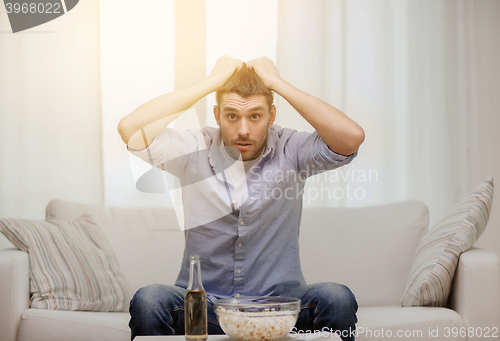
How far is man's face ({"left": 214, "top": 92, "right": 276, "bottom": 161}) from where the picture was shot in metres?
1.58

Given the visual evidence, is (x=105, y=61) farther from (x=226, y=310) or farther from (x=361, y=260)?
(x=226, y=310)

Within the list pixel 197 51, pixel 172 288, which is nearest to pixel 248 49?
pixel 197 51

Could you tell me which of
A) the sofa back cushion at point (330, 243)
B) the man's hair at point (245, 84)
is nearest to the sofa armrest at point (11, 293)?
the sofa back cushion at point (330, 243)

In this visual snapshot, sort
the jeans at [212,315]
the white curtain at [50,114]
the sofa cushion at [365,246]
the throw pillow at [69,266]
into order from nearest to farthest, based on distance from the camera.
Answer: the jeans at [212,315]
the throw pillow at [69,266]
the sofa cushion at [365,246]
the white curtain at [50,114]

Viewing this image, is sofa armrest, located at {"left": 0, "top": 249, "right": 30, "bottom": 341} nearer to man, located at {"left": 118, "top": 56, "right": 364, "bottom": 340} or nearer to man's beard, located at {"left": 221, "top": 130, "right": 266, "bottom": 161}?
man, located at {"left": 118, "top": 56, "right": 364, "bottom": 340}

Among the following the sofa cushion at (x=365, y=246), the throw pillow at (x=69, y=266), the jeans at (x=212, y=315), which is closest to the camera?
the jeans at (x=212, y=315)

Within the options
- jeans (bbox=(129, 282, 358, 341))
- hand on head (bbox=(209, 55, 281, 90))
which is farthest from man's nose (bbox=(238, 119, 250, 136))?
jeans (bbox=(129, 282, 358, 341))

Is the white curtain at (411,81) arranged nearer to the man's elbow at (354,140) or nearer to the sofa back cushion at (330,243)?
the sofa back cushion at (330,243)

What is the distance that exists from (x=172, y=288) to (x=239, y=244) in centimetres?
28

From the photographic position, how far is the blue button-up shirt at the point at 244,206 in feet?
4.75

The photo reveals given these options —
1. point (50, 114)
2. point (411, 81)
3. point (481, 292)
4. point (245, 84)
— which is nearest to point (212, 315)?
point (245, 84)

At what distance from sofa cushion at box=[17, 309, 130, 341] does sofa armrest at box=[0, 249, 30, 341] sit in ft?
0.08

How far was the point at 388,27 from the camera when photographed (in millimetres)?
2551

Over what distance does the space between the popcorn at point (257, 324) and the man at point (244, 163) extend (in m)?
0.40
